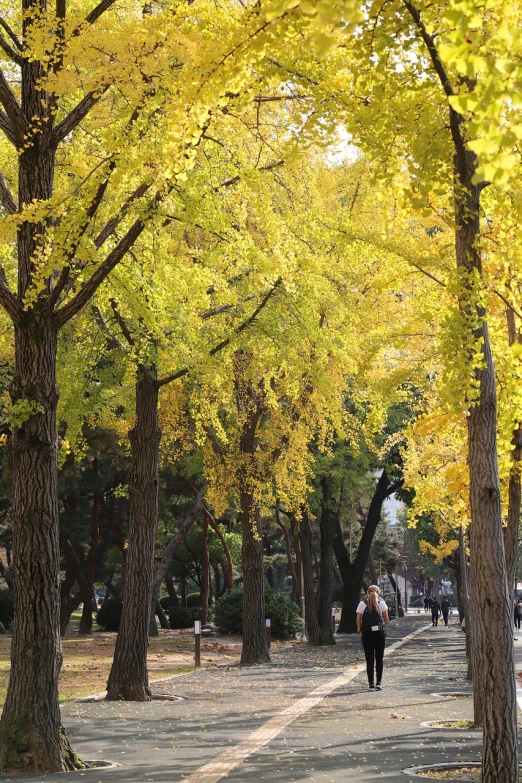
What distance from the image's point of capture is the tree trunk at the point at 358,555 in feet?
135

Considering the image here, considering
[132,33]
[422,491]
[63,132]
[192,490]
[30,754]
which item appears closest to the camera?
[132,33]

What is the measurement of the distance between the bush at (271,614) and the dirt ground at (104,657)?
1.87ft

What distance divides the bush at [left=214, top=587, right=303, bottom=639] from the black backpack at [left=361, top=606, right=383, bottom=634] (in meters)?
18.4

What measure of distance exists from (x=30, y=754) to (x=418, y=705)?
7.16 m

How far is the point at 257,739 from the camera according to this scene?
11234mm

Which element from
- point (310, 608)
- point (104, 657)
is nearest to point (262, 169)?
point (104, 657)

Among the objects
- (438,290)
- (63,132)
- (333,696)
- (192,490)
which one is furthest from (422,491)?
(192,490)

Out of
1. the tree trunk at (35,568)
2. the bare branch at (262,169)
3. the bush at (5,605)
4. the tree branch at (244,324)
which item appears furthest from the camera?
the bush at (5,605)

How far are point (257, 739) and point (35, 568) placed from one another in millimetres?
3241

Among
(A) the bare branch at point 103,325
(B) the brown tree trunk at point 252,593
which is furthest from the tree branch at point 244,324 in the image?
(B) the brown tree trunk at point 252,593

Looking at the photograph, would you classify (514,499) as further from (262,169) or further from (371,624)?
(262,169)

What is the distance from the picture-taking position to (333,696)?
54.9ft

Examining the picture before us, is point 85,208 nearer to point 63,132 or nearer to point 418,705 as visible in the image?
point 63,132

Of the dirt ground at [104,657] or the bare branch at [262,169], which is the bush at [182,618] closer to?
the dirt ground at [104,657]
